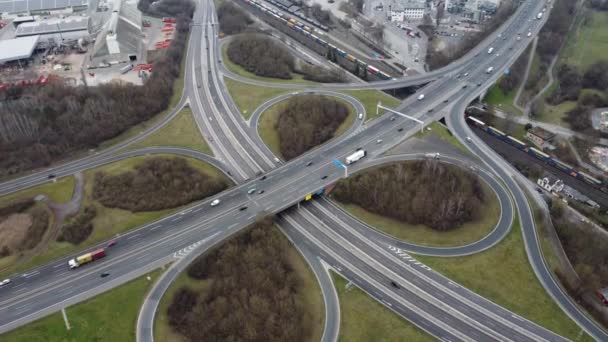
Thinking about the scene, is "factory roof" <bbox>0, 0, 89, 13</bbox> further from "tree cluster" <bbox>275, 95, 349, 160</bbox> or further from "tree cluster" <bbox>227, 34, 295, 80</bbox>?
"tree cluster" <bbox>275, 95, 349, 160</bbox>

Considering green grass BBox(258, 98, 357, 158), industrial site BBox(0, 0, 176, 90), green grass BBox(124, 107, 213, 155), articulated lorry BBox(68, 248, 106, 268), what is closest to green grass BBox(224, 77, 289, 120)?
green grass BBox(258, 98, 357, 158)

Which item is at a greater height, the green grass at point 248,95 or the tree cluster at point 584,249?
the tree cluster at point 584,249

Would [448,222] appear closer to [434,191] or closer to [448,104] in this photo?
[434,191]

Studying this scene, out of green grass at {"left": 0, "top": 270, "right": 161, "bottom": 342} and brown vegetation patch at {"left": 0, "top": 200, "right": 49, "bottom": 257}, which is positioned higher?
green grass at {"left": 0, "top": 270, "right": 161, "bottom": 342}

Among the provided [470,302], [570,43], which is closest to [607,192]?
[470,302]

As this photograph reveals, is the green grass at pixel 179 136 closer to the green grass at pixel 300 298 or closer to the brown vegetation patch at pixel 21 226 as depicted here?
the brown vegetation patch at pixel 21 226

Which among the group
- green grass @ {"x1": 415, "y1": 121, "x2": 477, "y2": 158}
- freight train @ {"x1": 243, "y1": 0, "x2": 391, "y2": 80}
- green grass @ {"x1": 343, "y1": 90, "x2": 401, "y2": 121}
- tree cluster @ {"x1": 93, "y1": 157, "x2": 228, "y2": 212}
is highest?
green grass @ {"x1": 415, "y1": 121, "x2": 477, "y2": 158}

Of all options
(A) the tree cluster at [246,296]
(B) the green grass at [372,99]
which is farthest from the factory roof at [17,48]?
(A) the tree cluster at [246,296]
